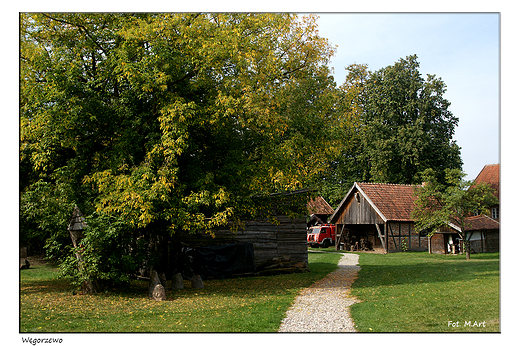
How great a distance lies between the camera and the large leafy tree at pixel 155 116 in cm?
1257

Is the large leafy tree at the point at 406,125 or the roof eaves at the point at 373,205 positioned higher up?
the large leafy tree at the point at 406,125

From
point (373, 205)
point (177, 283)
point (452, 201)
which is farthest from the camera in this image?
point (373, 205)

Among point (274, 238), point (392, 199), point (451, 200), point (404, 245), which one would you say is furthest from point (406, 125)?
point (274, 238)

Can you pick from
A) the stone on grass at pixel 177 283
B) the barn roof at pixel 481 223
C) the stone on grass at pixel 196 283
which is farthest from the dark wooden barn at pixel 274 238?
the barn roof at pixel 481 223

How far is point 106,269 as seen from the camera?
42.9 ft

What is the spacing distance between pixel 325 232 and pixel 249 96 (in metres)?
31.0

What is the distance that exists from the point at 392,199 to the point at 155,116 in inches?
920

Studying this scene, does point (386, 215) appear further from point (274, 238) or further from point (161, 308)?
point (161, 308)

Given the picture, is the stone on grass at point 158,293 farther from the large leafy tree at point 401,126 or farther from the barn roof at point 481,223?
the large leafy tree at point 401,126

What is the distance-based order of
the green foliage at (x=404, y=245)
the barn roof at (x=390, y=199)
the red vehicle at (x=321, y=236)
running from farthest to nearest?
the red vehicle at (x=321, y=236)
the green foliage at (x=404, y=245)
the barn roof at (x=390, y=199)

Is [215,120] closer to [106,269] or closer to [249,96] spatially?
[249,96]

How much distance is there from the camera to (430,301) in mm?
11320

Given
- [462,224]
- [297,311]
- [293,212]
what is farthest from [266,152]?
[462,224]

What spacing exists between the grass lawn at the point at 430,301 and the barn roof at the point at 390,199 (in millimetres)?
13971
